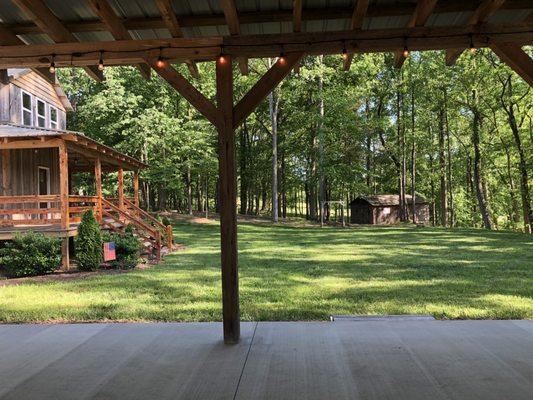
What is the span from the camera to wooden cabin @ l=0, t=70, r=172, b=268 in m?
12.1

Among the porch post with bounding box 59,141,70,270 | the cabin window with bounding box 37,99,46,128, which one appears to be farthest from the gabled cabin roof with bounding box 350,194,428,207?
the porch post with bounding box 59,141,70,270

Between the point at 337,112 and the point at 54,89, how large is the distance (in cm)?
1778

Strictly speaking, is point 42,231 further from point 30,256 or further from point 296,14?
point 296,14

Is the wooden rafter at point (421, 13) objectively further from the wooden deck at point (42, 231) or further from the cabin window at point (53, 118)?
the cabin window at point (53, 118)

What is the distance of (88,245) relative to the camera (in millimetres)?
11102

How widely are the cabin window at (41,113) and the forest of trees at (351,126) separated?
780 cm

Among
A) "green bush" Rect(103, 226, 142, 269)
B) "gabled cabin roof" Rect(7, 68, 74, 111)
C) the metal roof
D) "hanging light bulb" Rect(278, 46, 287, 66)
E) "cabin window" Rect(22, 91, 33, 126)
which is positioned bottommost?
"green bush" Rect(103, 226, 142, 269)

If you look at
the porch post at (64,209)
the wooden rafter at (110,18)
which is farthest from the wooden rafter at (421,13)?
the porch post at (64,209)

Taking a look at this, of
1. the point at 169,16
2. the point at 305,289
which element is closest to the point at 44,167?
the point at 305,289

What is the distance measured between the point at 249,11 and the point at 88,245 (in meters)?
8.24

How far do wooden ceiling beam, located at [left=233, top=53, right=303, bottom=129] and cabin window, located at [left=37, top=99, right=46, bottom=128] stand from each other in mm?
16001

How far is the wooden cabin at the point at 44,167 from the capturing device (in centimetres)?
1211

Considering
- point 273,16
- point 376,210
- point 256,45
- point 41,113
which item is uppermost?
point 41,113

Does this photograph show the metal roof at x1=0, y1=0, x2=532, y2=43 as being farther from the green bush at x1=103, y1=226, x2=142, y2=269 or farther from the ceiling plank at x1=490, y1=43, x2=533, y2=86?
the green bush at x1=103, y1=226, x2=142, y2=269
